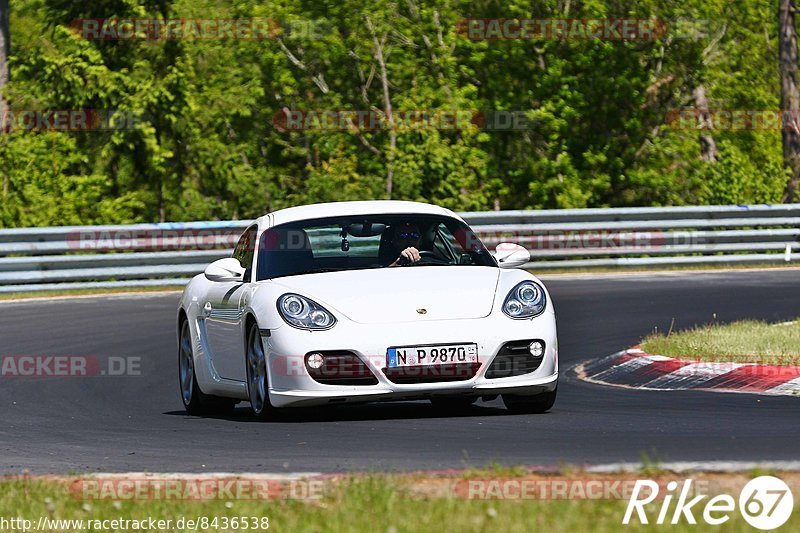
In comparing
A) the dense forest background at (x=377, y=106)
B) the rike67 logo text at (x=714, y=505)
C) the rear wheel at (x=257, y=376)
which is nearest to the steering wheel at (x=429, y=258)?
the rear wheel at (x=257, y=376)

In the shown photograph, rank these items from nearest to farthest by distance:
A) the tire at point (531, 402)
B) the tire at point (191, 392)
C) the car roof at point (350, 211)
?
the tire at point (531, 402) < the car roof at point (350, 211) < the tire at point (191, 392)

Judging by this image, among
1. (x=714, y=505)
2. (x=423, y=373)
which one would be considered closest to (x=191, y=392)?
(x=423, y=373)

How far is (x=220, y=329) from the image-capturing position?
10.9 m

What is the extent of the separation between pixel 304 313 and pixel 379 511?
367 cm

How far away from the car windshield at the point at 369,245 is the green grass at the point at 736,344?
2.46 meters

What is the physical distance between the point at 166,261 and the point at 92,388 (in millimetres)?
10056

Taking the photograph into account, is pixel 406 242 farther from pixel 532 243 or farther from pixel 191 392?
pixel 532 243

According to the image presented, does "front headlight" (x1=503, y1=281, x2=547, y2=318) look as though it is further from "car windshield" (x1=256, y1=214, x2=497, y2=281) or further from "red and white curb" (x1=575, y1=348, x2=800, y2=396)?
"red and white curb" (x1=575, y1=348, x2=800, y2=396)

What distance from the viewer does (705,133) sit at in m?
37.4

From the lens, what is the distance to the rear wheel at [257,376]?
32.1 feet

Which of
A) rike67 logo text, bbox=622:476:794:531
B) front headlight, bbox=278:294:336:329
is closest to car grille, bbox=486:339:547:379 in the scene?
front headlight, bbox=278:294:336:329

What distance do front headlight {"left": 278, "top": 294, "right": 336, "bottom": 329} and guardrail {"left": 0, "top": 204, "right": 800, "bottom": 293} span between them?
1304 cm

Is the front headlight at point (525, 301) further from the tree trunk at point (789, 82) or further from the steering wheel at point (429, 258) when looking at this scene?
Answer: the tree trunk at point (789, 82)

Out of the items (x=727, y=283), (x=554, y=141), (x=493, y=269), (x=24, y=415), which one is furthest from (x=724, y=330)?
(x=554, y=141)
